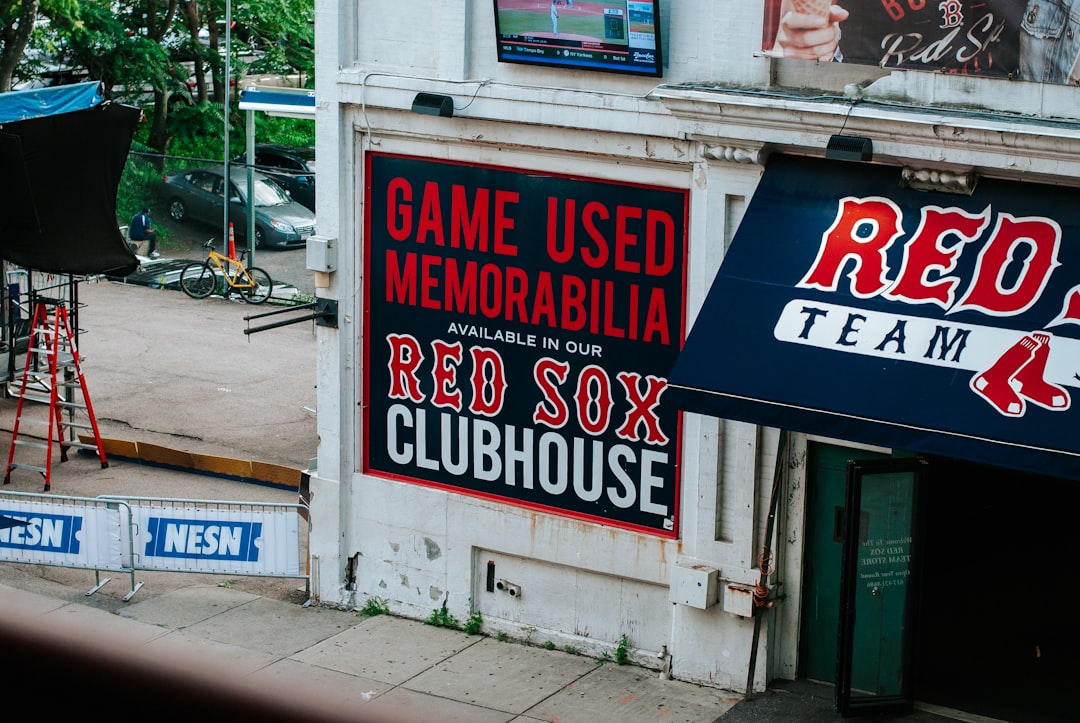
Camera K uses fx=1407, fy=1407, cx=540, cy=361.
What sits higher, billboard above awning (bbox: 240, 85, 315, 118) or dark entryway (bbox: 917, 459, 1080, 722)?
billboard above awning (bbox: 240, 85, 315, 118)

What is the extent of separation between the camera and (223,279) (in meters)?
25.4

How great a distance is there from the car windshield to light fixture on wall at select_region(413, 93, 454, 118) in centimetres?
1740

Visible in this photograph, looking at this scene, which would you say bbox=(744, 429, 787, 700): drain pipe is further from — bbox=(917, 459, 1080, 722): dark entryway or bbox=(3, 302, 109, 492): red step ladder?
bbox=(3, 302, 109, 492): red step ladder

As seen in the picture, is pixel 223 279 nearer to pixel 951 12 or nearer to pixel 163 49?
pixel 163 49

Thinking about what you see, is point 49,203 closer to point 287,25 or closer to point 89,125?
point 89,125

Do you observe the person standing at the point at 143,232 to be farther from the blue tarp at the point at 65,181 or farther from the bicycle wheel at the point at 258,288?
the blue tarp at the point at 65,181

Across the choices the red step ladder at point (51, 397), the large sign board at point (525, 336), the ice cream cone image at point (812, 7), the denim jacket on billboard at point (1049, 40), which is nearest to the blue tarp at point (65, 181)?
the red step ladder at point (51, 397)

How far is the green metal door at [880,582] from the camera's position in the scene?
10445 mm

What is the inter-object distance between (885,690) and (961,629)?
75cm

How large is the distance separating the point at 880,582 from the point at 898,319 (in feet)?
7.41

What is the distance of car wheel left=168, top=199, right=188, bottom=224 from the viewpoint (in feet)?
94.5

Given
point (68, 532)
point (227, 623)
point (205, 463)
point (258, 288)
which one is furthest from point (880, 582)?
point (258, 288)

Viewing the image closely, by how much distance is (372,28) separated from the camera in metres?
12.3

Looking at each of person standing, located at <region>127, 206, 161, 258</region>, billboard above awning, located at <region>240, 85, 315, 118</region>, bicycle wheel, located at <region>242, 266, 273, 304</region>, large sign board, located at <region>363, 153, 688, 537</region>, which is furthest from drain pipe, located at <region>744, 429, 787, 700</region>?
person standing, located at <region>127, 206, 161, 258</region>
